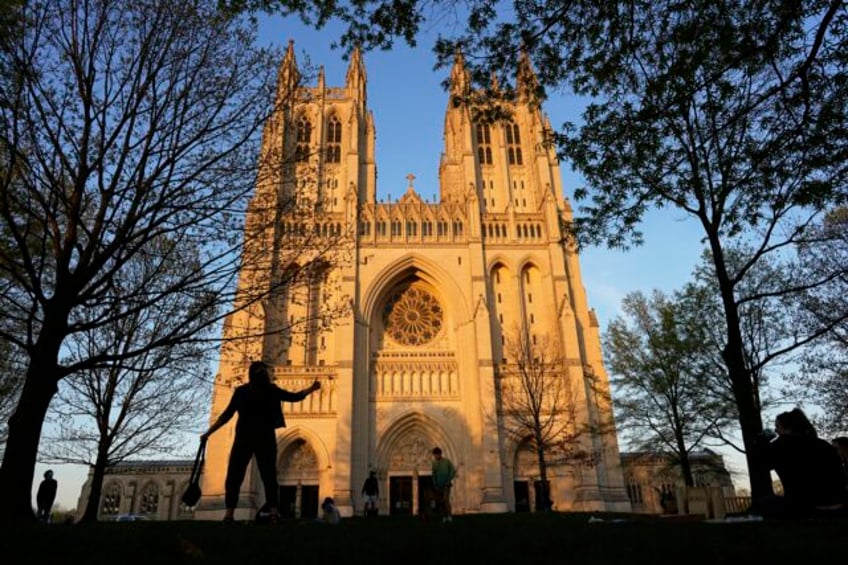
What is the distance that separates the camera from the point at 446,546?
433 centimetres

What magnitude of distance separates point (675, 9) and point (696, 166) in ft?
19.6

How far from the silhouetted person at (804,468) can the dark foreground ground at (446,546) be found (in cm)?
58

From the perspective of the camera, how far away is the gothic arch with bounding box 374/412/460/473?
3028 centimetres

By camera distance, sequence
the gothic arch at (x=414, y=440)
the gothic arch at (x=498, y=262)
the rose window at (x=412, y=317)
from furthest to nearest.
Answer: the gothic arch at (x=498, y=262), the rose window at (x=412, y=317), the gothic arch at (x=414, y=440)

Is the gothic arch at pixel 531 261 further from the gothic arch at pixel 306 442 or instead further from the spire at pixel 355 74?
the spire at pixel 355 74

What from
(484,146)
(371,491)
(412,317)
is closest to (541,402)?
(412,317)

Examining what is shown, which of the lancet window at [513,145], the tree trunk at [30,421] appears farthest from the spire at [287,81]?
the lancet window at [513,145]

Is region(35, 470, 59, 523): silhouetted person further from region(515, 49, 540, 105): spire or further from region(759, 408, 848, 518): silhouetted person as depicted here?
region(759, 408, 848, 518): silhouetted person

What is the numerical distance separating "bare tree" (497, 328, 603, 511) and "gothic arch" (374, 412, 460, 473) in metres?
3.51

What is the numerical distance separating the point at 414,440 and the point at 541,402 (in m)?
7.68

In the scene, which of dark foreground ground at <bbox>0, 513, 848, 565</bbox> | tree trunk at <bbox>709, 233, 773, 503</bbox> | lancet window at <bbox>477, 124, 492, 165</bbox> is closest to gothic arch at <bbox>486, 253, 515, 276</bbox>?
lancet window at <bbox>477, 124, 492, 165</bbox>

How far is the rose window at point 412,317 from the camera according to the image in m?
33.9

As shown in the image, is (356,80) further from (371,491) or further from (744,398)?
(744,398)

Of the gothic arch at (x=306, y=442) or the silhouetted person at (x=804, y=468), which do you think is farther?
the gothic arch at (x=306, y=442)
